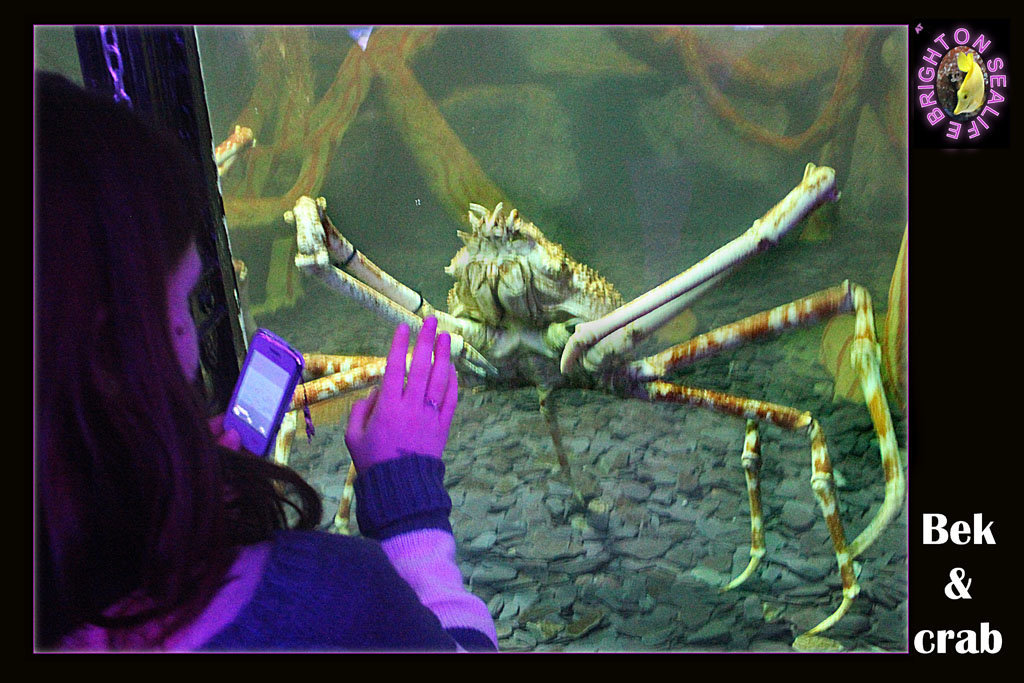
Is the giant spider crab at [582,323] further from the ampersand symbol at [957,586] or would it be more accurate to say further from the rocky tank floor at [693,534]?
the ampersand symbol at [957,586]

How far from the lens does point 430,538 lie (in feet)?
3.07

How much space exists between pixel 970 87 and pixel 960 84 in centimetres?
1

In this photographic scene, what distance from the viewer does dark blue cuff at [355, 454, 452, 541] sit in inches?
36.6

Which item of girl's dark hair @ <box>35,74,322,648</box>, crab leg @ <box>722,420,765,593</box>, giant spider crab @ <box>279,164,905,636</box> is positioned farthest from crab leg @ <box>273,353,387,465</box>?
crab leg @ <box>722,420,765,593</box>

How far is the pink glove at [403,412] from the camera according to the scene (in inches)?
38.7

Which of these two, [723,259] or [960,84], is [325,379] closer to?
[723,259]

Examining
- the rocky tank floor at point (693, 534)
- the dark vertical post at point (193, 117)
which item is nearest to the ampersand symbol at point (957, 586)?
the rocky tank floor at point (693, 534)

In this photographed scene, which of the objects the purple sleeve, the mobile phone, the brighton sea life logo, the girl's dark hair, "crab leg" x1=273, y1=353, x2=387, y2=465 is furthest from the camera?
"crab leg" x1=273, y1=353, x2=387, y2=465

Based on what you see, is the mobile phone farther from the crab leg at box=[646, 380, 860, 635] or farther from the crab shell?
the crab leg at box=[646, 380, 860, 635]

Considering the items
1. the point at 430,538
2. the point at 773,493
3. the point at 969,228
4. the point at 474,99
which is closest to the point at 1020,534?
the point at 773,493

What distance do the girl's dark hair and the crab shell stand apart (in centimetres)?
51

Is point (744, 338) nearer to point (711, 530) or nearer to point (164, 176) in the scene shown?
point (711, 530)

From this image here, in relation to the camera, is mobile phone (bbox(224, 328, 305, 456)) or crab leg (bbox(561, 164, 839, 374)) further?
crab leg (bbox(561, 164, 839, 374))

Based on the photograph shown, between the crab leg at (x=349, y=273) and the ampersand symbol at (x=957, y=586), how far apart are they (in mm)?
808
